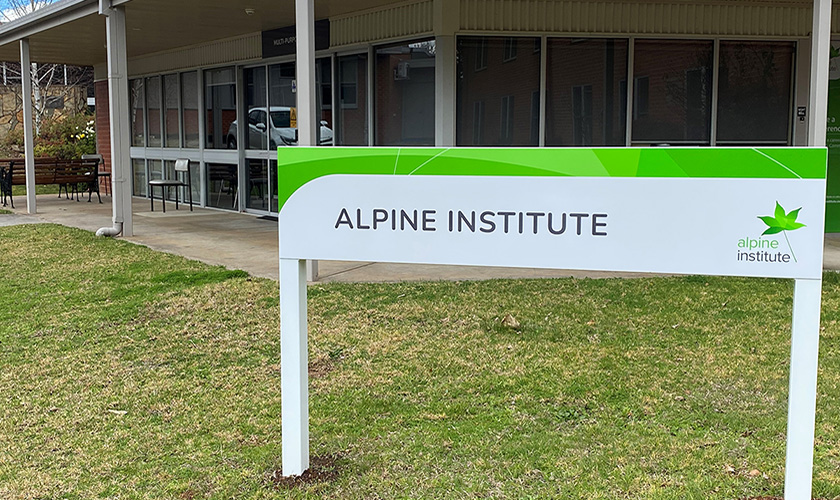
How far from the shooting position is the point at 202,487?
11.7 feet

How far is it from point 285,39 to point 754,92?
638 centimetres

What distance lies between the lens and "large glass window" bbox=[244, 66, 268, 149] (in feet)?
43.0

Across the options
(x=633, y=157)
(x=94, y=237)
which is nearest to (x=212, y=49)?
(x=94, y=237)

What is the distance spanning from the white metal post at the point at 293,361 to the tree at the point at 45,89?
30789 mm

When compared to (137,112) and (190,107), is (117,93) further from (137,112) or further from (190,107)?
(137,112)

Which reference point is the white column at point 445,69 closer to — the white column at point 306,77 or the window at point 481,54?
the window at point 481,54

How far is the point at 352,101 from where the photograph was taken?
10969 millimetres

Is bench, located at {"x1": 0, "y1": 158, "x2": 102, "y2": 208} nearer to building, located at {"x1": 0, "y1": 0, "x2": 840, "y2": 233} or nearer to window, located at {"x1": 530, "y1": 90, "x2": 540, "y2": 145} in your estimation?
building, located at {"x1": 0, "y1": 0, "x2": 840, "y2": 233}

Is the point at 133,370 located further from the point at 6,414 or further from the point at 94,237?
the point at 94,237

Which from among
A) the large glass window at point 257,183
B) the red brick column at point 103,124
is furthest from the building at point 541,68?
the red brick column at point 103,124

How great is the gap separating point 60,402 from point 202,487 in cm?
151

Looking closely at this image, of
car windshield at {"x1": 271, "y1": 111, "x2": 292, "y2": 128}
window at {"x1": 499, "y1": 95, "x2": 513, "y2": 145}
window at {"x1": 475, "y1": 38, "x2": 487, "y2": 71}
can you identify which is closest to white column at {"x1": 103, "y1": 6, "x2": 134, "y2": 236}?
car windshield at {"x1": 271, "y1": 111, "x2": 292, "y2": 128}

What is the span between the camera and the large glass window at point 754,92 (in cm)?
1008

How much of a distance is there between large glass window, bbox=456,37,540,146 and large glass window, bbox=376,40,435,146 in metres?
0.39
